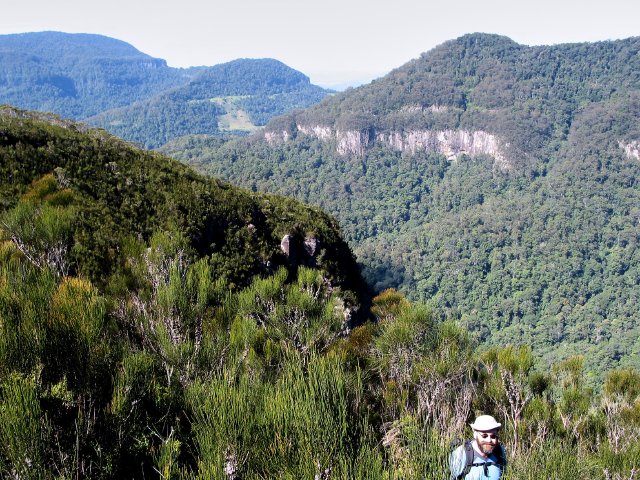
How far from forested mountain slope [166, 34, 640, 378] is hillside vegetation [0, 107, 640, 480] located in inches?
2023

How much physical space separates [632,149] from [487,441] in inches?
5385

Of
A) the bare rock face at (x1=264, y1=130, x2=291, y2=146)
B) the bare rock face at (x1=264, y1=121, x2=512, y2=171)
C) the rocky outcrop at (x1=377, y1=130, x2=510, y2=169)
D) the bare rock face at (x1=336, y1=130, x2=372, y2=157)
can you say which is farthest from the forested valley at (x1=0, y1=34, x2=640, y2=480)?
the bare rock face at (x1=264, y1=130, x2=291, y2=146)

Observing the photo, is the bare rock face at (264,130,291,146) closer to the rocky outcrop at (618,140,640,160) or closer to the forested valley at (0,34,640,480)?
the forested valley at (0,34,640,480)

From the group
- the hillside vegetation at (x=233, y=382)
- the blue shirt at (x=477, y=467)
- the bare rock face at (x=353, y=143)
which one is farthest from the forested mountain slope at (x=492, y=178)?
the blue shirt at (x=477, y=467)

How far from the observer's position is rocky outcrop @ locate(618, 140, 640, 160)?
110 metres

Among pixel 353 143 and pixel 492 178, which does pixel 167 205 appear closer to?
pixel 492 178

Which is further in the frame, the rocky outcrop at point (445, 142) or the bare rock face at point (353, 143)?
the bare rock face at point (353, 143)

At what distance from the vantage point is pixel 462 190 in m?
120

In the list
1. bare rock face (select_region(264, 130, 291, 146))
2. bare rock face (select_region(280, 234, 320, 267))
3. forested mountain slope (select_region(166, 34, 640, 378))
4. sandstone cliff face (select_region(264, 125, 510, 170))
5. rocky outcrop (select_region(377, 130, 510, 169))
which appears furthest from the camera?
bare rock face (select_region(264, 130, 291, 146))

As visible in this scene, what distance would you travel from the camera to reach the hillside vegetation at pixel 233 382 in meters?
2.20

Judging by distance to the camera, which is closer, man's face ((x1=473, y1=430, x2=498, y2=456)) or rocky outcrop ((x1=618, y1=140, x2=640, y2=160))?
man's face ((x1=473, y1=430, x2=498, y2=456))

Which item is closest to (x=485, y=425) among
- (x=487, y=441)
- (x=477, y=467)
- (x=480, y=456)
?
(x=487, y=441)

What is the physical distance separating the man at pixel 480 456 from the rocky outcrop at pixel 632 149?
135630 mm

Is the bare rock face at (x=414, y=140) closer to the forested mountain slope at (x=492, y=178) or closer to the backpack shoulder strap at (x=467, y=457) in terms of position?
the forested mountain slope at (x=492, y=178)
